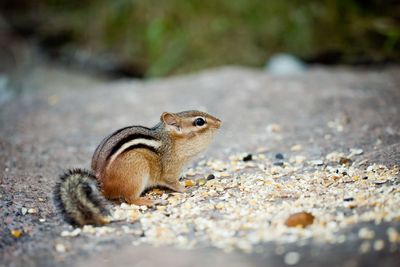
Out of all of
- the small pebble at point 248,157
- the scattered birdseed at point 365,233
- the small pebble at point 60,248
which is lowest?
the scattered birdseed at point 365,233

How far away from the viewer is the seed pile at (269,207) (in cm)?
329

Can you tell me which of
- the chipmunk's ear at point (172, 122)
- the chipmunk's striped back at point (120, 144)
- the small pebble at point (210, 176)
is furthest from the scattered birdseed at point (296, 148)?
the chipmunk's striped back at point (120, 144)

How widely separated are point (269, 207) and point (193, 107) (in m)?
3.45

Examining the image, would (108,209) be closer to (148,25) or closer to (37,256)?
(37,256)

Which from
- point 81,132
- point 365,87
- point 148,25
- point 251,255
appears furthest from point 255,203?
point 148,25

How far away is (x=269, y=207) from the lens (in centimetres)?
378

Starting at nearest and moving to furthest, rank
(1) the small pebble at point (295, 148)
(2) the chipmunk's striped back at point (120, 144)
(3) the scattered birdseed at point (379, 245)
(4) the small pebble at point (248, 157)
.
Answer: (3) the scattered birdseed at point (379, 245) → (2) the chipmunk's striped back at point (120, 144) → (4) the small pebble at point (248, 157) → (1) the small pebble at point (295, 148)

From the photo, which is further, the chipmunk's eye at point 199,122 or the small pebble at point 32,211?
the chipmunk's eye at point 199,122

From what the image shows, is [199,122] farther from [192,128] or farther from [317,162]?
[317,162]

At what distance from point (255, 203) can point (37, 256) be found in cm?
139

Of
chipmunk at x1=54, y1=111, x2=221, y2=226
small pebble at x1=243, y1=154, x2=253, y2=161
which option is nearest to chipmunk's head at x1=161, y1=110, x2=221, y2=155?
chipmunk at x1=54, y1=111, x2=221, y2=226

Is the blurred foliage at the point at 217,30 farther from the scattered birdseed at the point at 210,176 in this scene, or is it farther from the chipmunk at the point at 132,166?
the chipmunk at the point at 132,166

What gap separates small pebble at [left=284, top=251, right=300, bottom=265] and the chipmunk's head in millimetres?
1616

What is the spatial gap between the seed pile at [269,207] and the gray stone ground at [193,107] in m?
0.11
